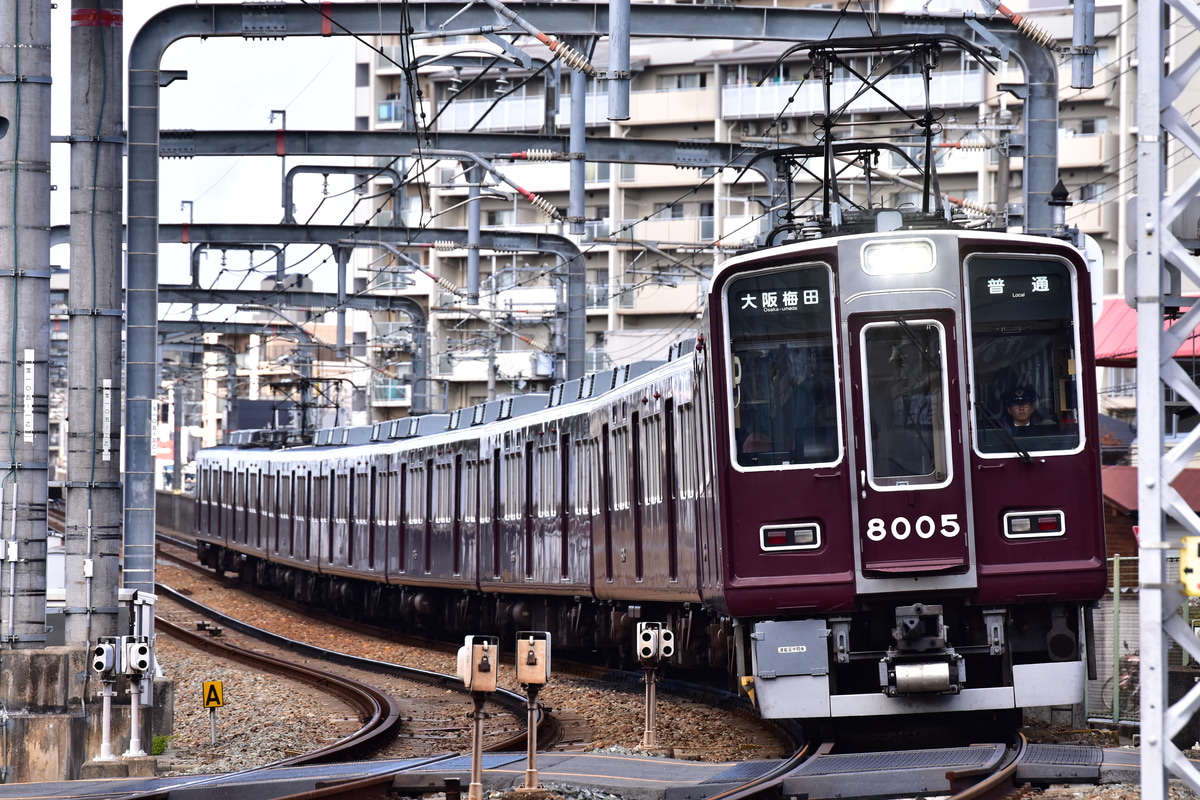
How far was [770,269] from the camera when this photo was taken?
9391 mm

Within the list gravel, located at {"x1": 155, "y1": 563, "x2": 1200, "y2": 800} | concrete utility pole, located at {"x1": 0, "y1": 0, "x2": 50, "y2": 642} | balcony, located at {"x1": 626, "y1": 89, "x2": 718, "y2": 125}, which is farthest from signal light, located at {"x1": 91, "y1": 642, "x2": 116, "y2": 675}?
balcony, located at {"x1": 626, "y1": 89, "x2": 718, "y2": 125}

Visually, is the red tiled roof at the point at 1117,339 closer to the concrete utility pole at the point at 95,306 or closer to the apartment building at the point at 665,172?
the concrete utility pole at the point at 95,306

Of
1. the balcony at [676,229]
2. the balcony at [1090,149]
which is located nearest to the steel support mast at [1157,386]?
the balcony at [1090,149]

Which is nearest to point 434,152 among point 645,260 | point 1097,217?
point 1097,217

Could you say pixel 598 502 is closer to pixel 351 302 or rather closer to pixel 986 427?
pixel 986 427

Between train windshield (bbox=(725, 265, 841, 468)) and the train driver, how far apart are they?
91 centimetres

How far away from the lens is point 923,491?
902 cm

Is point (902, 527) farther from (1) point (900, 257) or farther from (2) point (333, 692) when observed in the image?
(2) point (333, 692)

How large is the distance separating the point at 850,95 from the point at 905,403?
39126 mm

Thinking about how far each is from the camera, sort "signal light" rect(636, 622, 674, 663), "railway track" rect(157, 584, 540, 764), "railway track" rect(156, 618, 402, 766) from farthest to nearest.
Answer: "railway track" rect(157, 584, 540, 764) < "railway track" rect(156, 618, 402, 766) < "signal light" rect(636, 622, 674, 663)

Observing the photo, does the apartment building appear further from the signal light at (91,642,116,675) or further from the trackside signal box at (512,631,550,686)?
the trackside signal box at (512,631,550,686)

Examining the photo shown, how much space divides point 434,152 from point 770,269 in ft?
30.4

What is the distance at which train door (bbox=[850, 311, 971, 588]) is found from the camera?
901cm

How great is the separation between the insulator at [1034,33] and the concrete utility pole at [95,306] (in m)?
6.48
